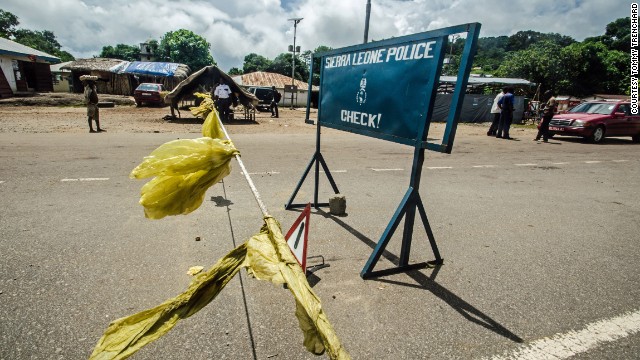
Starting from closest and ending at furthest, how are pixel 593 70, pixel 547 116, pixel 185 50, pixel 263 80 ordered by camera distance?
pixel 547 116, pixel 593 70, pixel 263 80, pixel 185 50

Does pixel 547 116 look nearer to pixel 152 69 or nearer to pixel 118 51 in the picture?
pixel 152 69

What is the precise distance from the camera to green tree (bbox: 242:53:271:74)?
84.3m

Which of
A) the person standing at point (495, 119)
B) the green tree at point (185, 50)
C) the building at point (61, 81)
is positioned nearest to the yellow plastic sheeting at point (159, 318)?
the person standing at point (495, 119)

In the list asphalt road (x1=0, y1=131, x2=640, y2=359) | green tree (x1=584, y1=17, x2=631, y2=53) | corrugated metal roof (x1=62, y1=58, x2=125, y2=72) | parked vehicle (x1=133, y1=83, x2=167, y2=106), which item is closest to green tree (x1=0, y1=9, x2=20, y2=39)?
corrugated metal roof (x1=62, y1=58, x2=125, y2=72)

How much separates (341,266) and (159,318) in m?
2.10

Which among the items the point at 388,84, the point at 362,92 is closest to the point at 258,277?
the point at 388,84

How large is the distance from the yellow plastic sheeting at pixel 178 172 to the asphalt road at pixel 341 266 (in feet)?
3.31

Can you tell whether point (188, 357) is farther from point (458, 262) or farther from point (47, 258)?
point (458, 262)

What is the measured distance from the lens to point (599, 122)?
1383 cm

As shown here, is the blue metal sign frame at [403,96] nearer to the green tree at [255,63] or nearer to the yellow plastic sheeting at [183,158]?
the yellow plastic sheeting at [183,158]

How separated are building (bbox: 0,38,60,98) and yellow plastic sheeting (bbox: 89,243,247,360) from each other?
31.3 metres

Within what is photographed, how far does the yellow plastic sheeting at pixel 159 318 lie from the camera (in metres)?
1.11

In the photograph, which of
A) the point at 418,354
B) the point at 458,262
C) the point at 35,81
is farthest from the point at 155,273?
the point at 35,81

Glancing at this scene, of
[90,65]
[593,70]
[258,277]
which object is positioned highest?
[593,70]
